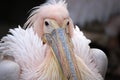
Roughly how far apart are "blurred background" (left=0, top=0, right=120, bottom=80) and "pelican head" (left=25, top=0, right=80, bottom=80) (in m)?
1.52

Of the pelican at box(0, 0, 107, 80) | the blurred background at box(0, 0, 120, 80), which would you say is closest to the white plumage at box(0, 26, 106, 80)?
the pelican at box(0, 0, 107, 80)

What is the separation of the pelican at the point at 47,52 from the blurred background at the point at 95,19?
1520 millimetres

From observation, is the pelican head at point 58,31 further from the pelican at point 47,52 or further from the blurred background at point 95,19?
the blurred background at point 95,19

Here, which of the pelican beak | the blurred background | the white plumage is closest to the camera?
the pelican beak

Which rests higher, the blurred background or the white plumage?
the blurred background

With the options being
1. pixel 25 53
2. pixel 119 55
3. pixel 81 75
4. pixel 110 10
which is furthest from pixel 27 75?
pixel 119 55

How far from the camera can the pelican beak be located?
2.86 m

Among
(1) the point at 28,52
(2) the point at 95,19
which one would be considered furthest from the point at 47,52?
(2) the point at 95,19

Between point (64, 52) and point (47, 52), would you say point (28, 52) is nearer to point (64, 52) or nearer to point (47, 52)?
point (47, 52)

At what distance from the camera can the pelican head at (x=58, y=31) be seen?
2.88 meters

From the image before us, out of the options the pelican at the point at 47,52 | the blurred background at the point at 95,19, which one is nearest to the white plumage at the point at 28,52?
the pelican at the point at 47,52

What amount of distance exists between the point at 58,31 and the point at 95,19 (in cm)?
190

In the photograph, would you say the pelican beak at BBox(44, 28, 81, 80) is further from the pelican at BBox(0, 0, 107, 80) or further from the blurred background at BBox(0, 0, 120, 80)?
the blurred background at BBox(0, 0, 120, 80)

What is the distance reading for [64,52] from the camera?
2.93 meters
